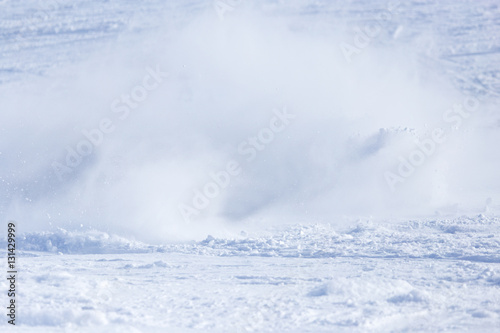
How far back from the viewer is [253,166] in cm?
791

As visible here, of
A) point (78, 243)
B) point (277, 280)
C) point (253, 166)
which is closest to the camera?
point (277, 280)

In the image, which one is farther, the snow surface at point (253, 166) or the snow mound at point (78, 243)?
the snow mound at point (78, 243)

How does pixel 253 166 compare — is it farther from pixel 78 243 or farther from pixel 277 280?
pixel 277 280

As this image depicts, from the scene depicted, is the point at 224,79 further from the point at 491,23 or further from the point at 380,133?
the point at 491,23

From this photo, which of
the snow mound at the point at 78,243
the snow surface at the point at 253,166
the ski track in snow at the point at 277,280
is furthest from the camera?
the snow mound at the point at 78,243

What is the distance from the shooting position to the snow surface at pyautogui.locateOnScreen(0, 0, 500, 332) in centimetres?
473

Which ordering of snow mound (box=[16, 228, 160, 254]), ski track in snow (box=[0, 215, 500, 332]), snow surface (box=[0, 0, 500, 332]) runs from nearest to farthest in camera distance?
ski track in snow (box=[0, 215, 500, 332]), snow surface (box=[0, 0, 500, 332]), snow mound (box=[16, 228, 160, 254])

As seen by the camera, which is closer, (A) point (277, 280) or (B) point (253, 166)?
(A) point (277, 280)

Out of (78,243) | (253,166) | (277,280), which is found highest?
(253,166)

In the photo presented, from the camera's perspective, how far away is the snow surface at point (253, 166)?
473 centimetres

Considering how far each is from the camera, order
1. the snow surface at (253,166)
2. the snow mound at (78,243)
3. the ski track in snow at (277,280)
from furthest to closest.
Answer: the snow mound at (78,243) < the snow surface at (253,166) < the ski track in snow at (277,280)

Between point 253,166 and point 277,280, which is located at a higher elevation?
point 253,166

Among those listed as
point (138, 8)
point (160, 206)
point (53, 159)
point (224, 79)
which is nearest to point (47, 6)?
point (138, 8)

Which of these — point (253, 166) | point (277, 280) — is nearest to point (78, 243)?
point (277, 280)
